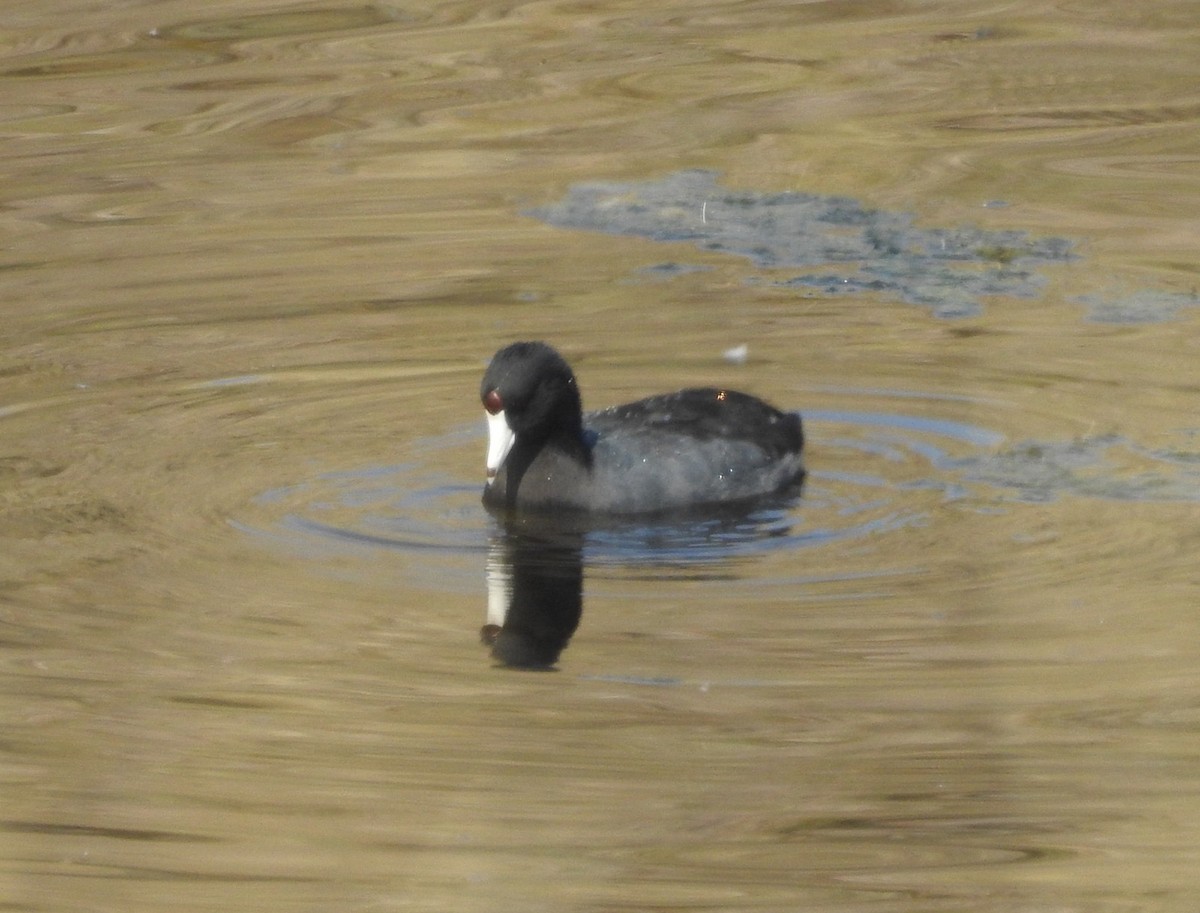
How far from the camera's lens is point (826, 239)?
10836 millimetres

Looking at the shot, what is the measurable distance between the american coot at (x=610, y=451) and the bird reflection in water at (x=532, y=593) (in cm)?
21

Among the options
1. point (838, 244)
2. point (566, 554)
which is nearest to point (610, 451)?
point (566, 554)

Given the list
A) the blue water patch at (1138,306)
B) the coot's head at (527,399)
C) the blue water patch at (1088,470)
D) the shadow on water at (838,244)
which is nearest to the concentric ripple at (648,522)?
the blue water patch at (1088,470)

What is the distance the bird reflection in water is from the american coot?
0.21 meters

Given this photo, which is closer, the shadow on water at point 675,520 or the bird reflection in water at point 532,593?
the bird reflection in water at point 532,593

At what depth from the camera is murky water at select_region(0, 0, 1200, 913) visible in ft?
17.8

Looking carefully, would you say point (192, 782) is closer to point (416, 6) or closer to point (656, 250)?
point (656, 250)

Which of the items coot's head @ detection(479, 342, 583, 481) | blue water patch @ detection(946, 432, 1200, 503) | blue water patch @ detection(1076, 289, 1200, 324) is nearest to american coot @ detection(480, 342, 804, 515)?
coot's head @ detection(479, 342, 583, 481)

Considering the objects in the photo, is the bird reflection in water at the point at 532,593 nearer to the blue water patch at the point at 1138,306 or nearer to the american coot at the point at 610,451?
the american coot at the point at 610,451

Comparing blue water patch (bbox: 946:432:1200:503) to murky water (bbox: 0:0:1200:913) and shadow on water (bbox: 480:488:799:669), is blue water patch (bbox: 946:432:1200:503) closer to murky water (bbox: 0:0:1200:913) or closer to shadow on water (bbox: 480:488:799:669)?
murky water (bbox: 0:0:1200:913)

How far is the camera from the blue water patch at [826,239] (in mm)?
10086

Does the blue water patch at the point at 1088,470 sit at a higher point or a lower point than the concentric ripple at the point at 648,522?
higher

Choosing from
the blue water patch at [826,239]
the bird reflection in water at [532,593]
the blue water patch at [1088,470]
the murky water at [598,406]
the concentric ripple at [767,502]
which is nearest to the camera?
the murky water at [598,406]

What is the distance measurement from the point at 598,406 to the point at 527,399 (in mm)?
1302
